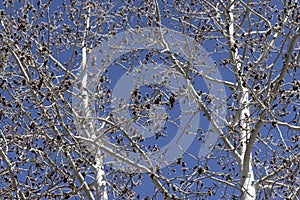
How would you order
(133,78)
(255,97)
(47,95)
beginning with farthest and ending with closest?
(133,78)
(47,95)
(255,97)

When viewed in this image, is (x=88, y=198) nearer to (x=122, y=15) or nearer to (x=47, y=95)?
(x=47, y=95)

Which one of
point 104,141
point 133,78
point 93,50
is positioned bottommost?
point 104,141

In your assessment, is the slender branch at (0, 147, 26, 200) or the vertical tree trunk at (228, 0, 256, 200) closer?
the slender branch at (0, 147, 26, 200)

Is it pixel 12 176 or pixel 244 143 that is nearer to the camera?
pixel 12 176

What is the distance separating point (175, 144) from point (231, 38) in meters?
1.98

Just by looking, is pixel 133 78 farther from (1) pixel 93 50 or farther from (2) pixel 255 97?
(2) pixel 255 97

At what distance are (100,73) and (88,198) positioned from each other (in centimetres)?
187

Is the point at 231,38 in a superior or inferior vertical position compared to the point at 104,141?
superior

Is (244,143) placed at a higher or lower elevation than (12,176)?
higher

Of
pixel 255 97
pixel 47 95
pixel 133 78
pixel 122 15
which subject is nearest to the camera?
pixel 255 97

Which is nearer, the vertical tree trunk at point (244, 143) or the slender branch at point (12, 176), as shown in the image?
the slender branch at point (12, 176)

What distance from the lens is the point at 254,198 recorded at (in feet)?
23.1

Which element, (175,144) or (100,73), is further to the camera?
(100,73)

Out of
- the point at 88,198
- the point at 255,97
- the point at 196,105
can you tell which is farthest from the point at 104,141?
the point at 255,97
